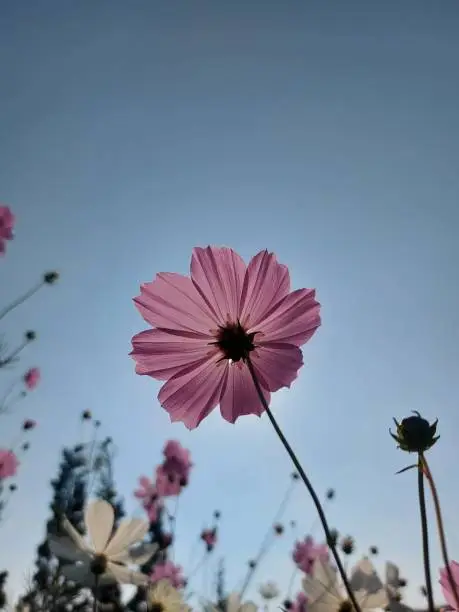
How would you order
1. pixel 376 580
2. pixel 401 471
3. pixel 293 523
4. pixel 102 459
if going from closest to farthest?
1. pixel 401 471
2. pixel 376 580
3. pixel 102 459
4. pixel 293 523

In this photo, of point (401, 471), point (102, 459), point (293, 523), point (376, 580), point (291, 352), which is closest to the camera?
point (401, 471)

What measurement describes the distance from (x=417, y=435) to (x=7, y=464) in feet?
13.2

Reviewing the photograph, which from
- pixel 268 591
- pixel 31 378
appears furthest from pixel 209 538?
pixel 31 378

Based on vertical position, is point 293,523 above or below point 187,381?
above

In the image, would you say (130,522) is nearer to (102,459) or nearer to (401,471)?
(401,471)

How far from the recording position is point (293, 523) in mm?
4793

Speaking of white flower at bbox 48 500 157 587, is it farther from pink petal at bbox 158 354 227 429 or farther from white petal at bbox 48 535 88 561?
pink petal at bbox 158 354 227 429

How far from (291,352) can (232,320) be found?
0.11 metres

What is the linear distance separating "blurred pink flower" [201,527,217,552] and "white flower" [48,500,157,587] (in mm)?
3505

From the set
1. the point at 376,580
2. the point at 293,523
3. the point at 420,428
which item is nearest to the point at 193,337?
the point at 420,428

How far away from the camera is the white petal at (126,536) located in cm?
112

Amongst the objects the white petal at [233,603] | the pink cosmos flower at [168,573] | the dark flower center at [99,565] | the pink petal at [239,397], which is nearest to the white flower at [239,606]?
the white petal at [233,603]

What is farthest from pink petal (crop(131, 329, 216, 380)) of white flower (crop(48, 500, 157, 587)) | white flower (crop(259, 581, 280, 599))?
white flower (crop(259, 581, 280, 599))

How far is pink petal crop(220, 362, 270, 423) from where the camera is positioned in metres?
0.75
